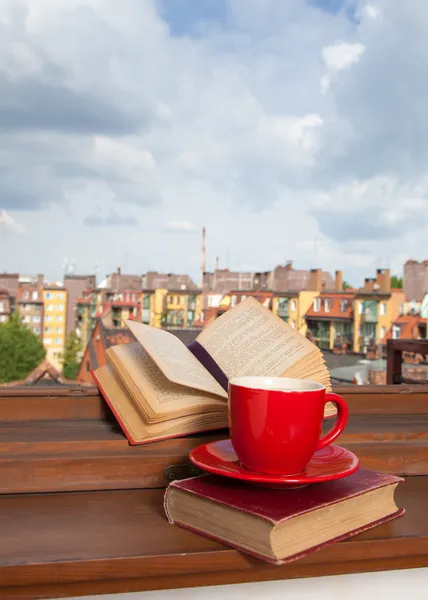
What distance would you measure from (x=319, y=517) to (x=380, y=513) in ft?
0.29

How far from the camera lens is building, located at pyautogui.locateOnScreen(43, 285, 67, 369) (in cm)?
4088

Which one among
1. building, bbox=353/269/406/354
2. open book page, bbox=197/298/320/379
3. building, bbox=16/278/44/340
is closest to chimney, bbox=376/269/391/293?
building, bbox=353/269/406/354

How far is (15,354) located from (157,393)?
2970 centimetres

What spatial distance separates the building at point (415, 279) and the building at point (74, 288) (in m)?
19.8

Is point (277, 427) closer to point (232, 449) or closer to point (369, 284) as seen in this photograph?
point (232, 449)

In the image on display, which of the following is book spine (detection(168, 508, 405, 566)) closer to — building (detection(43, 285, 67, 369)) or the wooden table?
the wooden table

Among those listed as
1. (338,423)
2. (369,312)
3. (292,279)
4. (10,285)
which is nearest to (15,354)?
(10,285)

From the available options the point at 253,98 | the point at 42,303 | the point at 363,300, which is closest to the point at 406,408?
the point at 363,300

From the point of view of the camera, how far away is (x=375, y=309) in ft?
91.1

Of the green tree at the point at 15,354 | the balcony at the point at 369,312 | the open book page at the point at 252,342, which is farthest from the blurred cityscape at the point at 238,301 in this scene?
the open book page at the point at 252,342

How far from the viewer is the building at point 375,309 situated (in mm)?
27297

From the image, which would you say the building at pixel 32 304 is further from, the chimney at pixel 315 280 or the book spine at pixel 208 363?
the book spine at pixel 208 363

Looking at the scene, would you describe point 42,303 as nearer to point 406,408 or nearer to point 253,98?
point 253,98

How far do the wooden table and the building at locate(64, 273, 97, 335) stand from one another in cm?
4089
